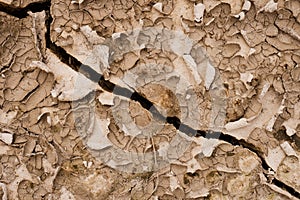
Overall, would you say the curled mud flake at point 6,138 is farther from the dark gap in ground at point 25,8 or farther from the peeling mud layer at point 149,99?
the dark gap in ground at point 25,8

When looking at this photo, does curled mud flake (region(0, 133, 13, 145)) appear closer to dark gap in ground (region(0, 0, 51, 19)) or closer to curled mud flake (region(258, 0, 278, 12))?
dark gap in ground (region(0, 0, 51, 19))

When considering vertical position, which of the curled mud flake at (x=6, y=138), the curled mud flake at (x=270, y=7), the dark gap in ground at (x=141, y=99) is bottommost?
the curled mud flake at (x=6, y=138)

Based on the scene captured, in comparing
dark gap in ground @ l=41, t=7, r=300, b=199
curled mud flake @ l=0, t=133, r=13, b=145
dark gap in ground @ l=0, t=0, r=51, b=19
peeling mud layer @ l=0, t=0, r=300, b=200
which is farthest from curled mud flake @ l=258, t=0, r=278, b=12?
curled mud flake @ l=0, t=133, r=13, b=145

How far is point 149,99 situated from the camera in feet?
6.32

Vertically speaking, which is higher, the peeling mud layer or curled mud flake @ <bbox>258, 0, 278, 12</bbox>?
curled mud flake @ <bbox>258, 0, 278, 12</bbox>

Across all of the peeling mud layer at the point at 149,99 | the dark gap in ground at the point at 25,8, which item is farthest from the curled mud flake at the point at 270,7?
the dark gap in ground at the point at 25,8

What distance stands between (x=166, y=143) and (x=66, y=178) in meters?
0.27

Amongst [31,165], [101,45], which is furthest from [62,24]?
[31,165]

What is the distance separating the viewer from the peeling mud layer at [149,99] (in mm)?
1896

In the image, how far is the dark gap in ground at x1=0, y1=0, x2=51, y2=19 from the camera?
6.35 ft

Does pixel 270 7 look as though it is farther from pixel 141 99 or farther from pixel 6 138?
pixel 6 138

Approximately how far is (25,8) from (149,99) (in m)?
0.40

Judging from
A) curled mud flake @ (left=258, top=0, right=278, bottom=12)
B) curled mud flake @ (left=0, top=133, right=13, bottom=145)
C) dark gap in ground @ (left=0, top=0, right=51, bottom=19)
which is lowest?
curled mud flake @ (left=0, top=133, right=13, bottom=145)

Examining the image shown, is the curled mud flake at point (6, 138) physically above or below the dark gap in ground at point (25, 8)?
below
